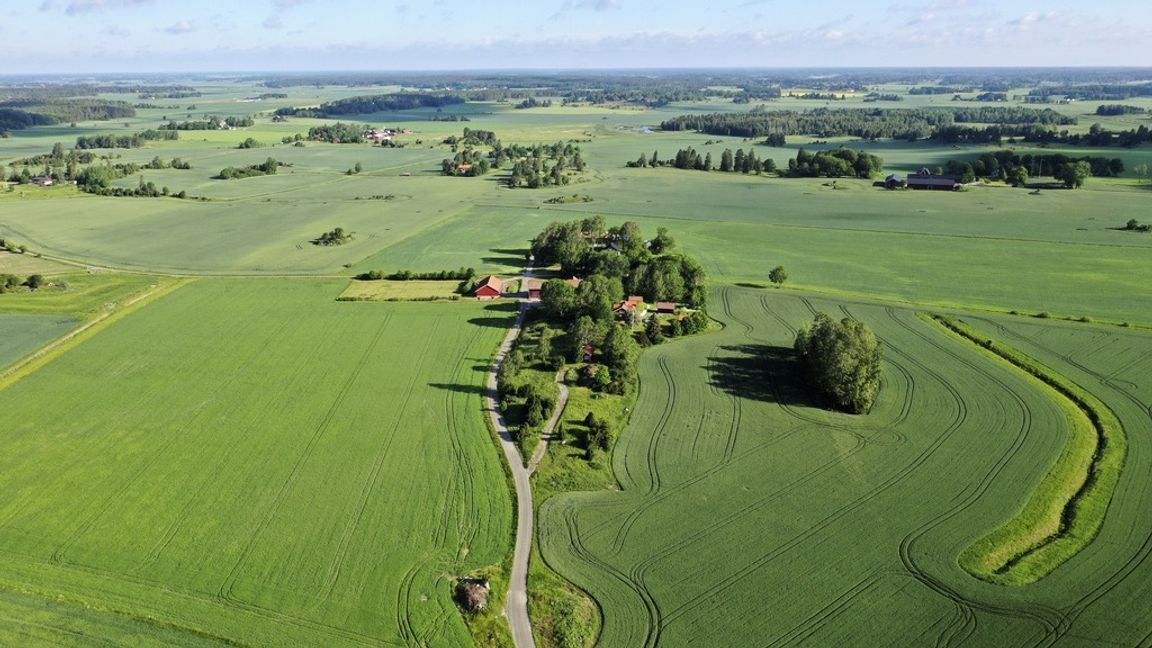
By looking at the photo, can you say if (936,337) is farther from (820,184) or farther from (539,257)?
(820,184)

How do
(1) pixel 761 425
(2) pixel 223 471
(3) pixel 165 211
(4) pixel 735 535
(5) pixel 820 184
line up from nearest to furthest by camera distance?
(4) pixel 735 535, (2) pixel 223 471, (1) pixel 761 425, (3) pixel 165 211, (5) pixel 820 184

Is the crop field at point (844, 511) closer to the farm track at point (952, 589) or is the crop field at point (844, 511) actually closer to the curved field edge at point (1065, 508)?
the farm track at point (952, 589)

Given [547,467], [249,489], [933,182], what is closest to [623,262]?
[547,467]

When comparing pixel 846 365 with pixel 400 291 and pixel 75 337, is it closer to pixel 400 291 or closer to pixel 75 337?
pixel 400 291

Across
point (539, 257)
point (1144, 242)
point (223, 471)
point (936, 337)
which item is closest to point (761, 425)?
point (936, 337)

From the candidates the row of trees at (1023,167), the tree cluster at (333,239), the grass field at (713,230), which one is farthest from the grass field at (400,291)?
the row of trees at (1023,167)

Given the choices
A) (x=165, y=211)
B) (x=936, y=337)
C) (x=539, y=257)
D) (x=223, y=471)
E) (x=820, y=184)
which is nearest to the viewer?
(x=223, y=471)
